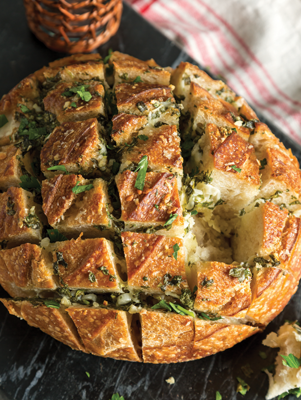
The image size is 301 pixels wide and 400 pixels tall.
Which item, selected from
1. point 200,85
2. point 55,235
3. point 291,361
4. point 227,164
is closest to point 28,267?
point 55,235

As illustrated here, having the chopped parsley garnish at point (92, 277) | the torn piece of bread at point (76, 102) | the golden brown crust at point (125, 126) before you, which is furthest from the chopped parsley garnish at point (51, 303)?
the torn piece of bread at point (76, 102)

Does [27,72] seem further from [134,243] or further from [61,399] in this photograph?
[61,399]

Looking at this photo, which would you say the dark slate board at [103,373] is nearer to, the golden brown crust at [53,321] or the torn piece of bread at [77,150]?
the golden brown crust at [53,321]

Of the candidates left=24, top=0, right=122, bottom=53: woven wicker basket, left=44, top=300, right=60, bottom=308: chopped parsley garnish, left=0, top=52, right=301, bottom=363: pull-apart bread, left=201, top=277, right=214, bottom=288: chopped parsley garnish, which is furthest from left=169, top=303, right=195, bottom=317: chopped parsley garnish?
left=24, top=0, right=122, bottom=53: woven wicker basket

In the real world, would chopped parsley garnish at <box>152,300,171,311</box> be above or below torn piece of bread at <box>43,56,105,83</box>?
below

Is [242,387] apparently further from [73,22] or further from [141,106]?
[73,22]

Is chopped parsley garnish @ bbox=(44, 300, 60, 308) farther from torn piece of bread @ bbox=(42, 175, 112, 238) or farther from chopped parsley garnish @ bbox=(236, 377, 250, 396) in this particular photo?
chopped parsley garnish @ bbox=(236, 377, 250, 396)

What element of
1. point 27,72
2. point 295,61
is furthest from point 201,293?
point 295,61
